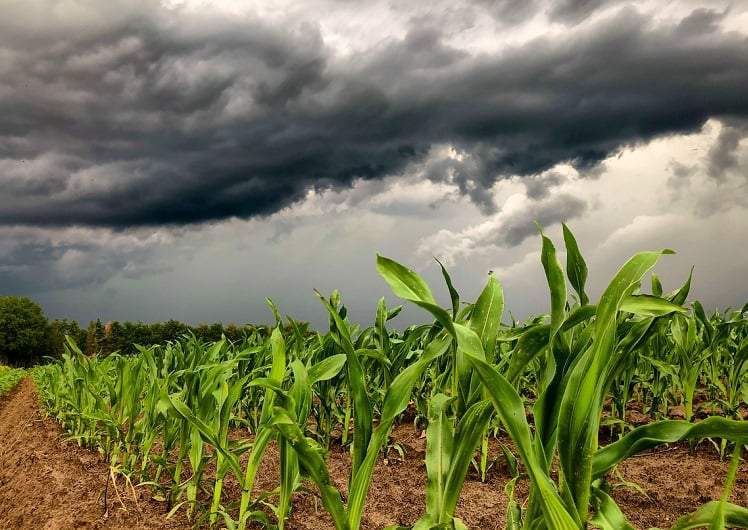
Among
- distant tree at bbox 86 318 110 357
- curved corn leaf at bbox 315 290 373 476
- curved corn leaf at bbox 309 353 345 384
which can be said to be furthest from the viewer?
distant tree at bbox 86 318 110 357

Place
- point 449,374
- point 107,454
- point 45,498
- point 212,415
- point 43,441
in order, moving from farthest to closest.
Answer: point 43,441, point 107,454, point 449,374, point 45,498, point 212,415

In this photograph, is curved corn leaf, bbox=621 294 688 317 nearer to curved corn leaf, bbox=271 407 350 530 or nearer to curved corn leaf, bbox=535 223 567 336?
curved corn leaf, bbox=535 223 567 336

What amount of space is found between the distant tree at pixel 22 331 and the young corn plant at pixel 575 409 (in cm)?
5553

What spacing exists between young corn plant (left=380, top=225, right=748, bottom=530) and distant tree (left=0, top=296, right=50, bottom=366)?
2186 inches

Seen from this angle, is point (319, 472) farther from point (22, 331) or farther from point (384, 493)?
point (22, 331)

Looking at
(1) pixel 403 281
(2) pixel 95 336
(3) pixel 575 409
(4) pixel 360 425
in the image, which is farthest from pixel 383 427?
(2) pixel 95 336

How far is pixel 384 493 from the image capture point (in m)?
3.24

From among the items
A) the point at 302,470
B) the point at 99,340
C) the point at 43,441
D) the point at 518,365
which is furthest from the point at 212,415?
the point at 99,340

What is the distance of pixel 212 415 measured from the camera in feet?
9.84

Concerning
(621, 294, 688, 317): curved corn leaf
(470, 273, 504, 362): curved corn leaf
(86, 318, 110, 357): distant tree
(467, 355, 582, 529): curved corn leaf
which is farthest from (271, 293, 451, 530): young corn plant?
(86, 318, 110, 357): distant tree

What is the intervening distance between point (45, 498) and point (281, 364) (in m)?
2.28

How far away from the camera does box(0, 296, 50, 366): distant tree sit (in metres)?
48.2

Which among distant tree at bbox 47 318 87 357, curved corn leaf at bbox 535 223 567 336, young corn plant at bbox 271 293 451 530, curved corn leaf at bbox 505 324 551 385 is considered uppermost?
curved corn leaf at bbox 535 223 567 336

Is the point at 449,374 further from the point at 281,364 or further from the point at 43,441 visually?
the point at 43,441
